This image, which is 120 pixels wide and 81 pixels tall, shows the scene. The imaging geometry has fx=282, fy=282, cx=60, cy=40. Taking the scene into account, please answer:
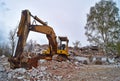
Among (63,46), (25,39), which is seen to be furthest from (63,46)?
(25,39)

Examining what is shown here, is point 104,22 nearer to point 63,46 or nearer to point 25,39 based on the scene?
point 63,46

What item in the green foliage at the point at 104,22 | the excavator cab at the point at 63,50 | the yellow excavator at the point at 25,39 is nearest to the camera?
the yellow excavator at the point at 25,39

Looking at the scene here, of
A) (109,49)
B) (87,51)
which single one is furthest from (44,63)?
(87,51)

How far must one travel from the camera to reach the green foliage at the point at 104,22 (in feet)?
125

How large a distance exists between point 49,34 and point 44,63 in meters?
2.32

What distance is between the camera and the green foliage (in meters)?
38.0

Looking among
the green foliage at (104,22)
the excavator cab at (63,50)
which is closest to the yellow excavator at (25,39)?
the excavator cab at (63,50)

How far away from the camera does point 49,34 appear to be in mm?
18375

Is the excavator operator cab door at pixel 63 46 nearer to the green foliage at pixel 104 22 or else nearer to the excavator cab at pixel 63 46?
Answer: the excavator cab at pixel 63 46

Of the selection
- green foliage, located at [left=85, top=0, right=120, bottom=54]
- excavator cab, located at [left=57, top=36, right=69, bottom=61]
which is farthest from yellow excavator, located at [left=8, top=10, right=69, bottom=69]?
green foliage, located at [left=85, top=0, right=120, bottom=54]

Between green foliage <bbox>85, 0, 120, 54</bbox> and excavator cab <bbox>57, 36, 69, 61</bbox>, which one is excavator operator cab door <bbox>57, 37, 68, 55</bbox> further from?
green foliage <bbox>85, 0, 120, 54</bbox>

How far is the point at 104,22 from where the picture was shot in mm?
38281

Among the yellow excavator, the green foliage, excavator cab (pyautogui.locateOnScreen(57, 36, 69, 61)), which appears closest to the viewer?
the yellow excavator

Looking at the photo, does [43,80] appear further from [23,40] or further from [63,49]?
[63,49]
